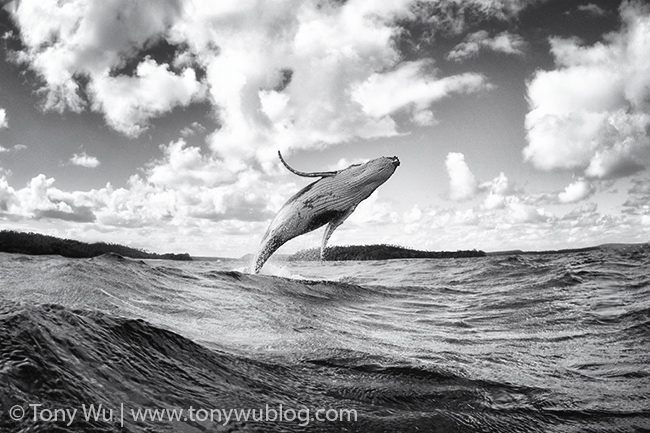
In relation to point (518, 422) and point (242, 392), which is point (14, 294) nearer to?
point (242, 392)

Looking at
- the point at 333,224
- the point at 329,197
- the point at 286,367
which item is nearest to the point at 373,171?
the point at 329,197

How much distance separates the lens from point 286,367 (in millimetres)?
3598

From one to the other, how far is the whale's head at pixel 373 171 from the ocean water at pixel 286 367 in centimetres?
263

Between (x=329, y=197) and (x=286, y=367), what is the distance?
4.73 m

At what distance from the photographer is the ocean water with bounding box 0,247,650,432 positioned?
2.28m

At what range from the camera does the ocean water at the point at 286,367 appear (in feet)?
7.49

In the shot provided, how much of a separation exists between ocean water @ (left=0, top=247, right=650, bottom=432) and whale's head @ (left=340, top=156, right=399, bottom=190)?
104 inches

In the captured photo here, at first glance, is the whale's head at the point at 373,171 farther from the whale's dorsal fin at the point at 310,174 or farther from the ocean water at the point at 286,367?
Result: the ocean water at the point at 286,367

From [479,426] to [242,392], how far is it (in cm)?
171

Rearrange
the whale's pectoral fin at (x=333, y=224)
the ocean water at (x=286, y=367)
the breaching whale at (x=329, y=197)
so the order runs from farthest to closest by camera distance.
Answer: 1. the whale's pectoral fin at (x=333, y=224)
2. the breaching whale at (x=329, y=197)
3. the ocean water at (x=286, y=367)

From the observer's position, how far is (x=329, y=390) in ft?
10.7

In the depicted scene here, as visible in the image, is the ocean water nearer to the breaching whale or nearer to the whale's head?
the breaching whale

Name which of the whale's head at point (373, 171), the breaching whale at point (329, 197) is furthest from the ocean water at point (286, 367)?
the whale's head at point (373, 171)

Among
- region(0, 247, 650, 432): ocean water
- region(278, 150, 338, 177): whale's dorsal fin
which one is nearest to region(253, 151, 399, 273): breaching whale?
region(278, 150, 338, 177): whale's dorsal fin
